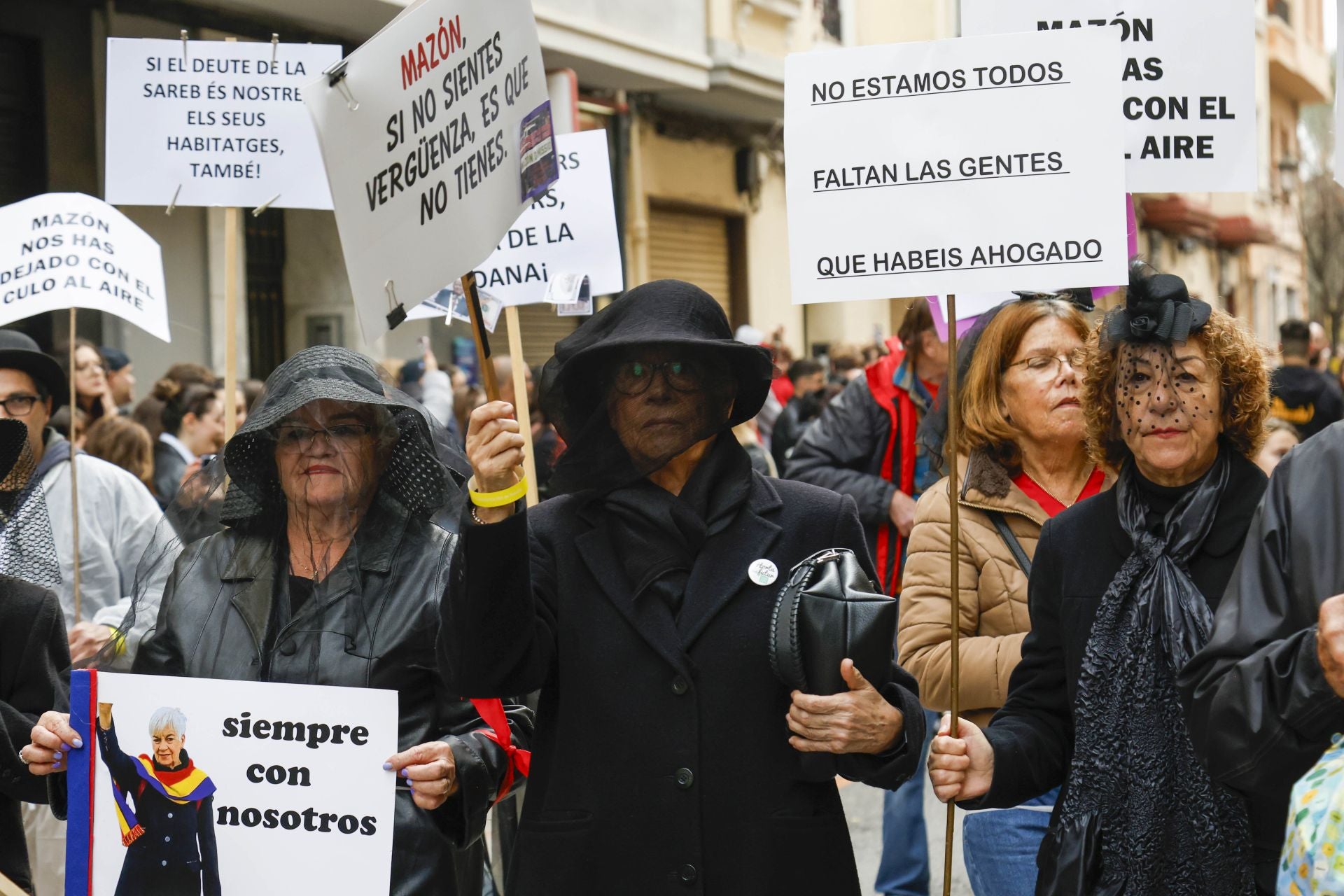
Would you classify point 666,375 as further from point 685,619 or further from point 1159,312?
point 1159,312

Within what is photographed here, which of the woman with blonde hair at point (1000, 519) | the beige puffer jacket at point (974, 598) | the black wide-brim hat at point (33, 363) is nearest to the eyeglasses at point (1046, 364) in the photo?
the woman with blonde hair at point (1000, 519)

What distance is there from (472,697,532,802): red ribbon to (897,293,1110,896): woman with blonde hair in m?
0.98

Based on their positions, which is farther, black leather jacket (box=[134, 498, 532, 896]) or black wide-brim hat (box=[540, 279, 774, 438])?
black leather jacket (box=[134, 498, 532, 896])

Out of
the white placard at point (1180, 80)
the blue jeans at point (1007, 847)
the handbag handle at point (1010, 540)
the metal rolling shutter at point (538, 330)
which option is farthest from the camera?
the metal rolling shutter at point (538, 330)

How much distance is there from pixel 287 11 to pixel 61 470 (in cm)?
Answer: 717

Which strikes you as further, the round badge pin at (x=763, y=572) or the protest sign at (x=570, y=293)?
the protest sign at (x=570, y=293)

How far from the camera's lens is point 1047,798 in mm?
3752

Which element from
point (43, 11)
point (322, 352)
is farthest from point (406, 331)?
point (322, 352)

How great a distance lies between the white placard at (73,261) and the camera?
5.62 m

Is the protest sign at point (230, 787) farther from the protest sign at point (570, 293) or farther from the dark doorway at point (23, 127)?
the dark doorway at point (23, 127)

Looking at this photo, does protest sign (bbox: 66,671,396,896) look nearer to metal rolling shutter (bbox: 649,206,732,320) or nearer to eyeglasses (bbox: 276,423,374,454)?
eyeglasses (bbox: 276,423,374,454)

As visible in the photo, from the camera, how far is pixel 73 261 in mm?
5730

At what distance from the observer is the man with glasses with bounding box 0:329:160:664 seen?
526 centimetres

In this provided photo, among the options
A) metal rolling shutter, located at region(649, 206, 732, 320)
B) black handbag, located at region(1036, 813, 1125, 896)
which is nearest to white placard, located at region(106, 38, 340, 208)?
black handbag, located at region(1036, 813, 1125, 896)
